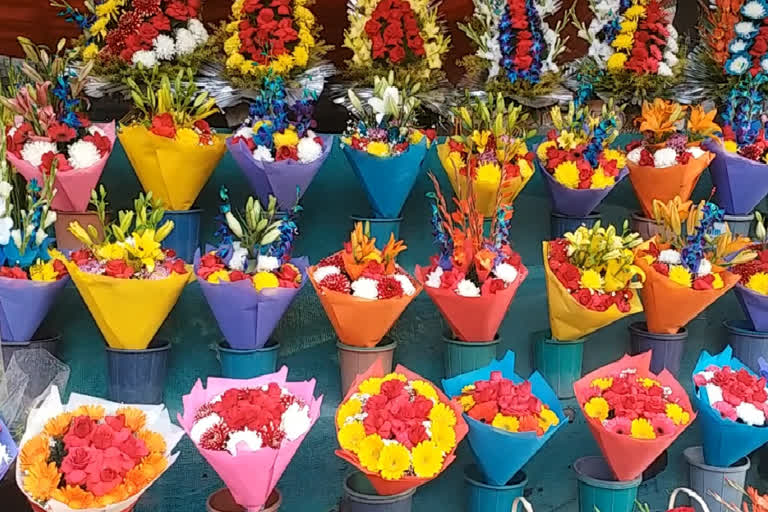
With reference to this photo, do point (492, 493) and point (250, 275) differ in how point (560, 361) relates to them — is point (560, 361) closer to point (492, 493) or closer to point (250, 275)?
point (492, 493)

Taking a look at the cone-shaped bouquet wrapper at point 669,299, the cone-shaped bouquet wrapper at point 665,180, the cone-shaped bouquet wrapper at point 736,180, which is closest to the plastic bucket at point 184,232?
the cone-shaped bouquet wrapper at point 669,299

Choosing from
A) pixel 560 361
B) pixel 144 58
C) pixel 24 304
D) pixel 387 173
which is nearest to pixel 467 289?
pixel 560 361

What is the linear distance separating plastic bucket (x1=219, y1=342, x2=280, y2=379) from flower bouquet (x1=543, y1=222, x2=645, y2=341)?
81 centimetres

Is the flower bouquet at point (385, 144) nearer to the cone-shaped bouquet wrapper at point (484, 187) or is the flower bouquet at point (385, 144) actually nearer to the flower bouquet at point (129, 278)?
the cone-shaped bouquet wrapper at point (484, 187)

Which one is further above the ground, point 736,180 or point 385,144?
point 385,144

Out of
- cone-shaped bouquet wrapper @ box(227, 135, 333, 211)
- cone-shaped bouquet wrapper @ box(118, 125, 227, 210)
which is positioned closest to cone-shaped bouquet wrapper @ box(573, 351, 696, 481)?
cone-shaped bouquet wrapper @ box(227, 135, 333, 211)

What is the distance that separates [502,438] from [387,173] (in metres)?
0.99

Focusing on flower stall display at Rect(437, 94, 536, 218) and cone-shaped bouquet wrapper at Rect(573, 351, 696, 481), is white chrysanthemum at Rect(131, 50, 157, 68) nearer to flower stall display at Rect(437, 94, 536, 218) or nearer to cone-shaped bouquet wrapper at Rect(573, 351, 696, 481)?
flower stall display at Rect(437, 94, 536, 218)

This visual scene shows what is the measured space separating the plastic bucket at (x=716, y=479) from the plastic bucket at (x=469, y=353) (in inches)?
24.3

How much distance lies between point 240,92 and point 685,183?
5.15ft

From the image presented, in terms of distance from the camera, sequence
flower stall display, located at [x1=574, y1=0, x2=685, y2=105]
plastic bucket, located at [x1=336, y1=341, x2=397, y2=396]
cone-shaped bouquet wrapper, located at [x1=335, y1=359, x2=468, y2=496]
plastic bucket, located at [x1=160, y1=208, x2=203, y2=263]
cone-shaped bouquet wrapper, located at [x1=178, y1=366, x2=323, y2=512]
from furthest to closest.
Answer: flower stall display, located at [x1=574, y1=0, x2=685, y2=105]
plastic bucket, located at [x1=160, y1=208, x2=203, y2=263]
plastic bucket, located at [x1=336, y1=341, x2=397, y2=396]
cone-shaped bouquet wrapper, located at [x1=335, y1=359, x2=468, y2=496]
cone-shaped bouquet wrapper, located at [x1=178, y1=366, x2=323, y2=512]

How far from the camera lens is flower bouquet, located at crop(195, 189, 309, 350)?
7.10 feet

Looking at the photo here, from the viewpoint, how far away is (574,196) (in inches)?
111

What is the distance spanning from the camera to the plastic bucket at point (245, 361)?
2.29 metres
